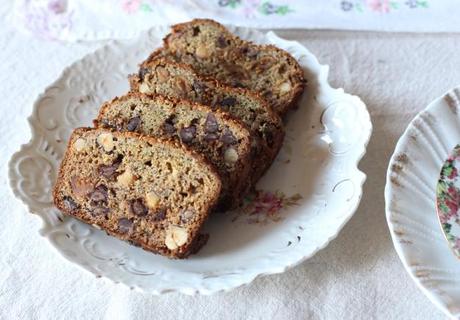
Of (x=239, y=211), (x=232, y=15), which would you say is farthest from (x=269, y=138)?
(x=232, y=15)

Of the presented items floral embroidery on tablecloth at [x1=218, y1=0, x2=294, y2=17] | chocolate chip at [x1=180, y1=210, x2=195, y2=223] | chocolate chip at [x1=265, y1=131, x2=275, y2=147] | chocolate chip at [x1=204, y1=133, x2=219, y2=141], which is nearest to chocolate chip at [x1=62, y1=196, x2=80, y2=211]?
chocolate chip at [x1=180, y1=210, x2=195, y2=223]

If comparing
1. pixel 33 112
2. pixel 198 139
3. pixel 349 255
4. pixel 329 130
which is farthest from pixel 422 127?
pixel 33 112

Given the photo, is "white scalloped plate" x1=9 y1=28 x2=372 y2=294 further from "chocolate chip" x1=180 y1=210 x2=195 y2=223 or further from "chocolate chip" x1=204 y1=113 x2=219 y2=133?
"chocolate chip" x1=204 y1=113 x2=219 y2=133

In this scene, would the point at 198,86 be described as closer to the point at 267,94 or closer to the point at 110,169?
the point at 267,94

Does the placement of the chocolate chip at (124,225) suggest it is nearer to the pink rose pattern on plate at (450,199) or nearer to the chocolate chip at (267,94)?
the chocolate chip at (267,94)

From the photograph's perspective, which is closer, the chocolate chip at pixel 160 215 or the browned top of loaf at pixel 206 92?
the chocolate chip at pixel 160 215

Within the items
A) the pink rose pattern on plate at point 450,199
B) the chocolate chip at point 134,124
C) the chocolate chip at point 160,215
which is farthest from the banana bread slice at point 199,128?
the pink rose pattern on plate at point 450,199
